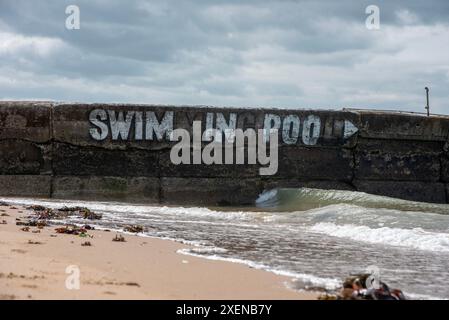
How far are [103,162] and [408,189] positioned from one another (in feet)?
20.2

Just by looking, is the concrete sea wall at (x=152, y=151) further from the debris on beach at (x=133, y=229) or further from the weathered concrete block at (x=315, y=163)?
the debris on beach at (x=133, y=229)

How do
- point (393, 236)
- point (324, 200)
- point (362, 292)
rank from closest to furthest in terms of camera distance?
point (362, 292)
point (393, 236)
point (324, 200)

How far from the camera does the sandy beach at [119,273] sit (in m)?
4.04

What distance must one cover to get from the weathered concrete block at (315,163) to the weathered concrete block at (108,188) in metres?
2.56

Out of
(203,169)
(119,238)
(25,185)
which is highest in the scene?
(203,169)

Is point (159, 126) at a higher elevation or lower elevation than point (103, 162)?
higher

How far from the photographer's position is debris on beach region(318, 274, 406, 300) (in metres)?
4.04

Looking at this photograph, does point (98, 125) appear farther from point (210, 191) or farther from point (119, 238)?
point (119, 238)

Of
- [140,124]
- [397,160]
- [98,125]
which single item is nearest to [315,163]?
[397,160]

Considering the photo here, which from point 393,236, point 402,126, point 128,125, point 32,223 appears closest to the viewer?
point 32,223

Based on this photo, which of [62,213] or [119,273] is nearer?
[119,273]

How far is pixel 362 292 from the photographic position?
4113 mm

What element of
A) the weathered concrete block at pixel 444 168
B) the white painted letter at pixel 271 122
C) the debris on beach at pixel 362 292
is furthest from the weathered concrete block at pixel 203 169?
the debris on beach at pixel 362 292
